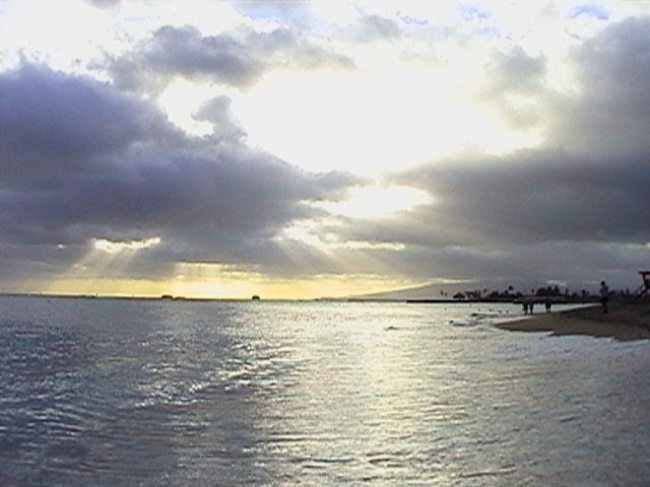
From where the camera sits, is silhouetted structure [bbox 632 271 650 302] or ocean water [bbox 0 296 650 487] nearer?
ocean water [bbox 0 296 650 487]

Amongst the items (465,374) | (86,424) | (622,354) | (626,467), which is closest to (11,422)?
(86,424)

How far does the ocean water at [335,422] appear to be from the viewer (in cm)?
1464

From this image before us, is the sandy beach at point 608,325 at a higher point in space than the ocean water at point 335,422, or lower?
higher

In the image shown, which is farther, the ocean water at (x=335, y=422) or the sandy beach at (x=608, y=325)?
the sandy beach at (x=608, y=325)

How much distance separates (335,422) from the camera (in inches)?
814

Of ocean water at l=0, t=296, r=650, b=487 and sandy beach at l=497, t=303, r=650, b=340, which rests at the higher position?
sandy beach at l=497, t=303, r=650, b=340

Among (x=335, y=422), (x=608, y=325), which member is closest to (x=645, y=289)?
(x=608, y=325)

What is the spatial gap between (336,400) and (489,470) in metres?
11.2

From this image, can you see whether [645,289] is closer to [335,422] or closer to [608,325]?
[608,325]

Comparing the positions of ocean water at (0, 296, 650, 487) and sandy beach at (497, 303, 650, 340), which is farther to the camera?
sandy beach at (497, 303, 650, 340)

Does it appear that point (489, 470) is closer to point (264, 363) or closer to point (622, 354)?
point (622, 354)

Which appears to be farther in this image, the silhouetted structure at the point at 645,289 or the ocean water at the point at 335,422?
the silhouetted structure at the point at 645,289

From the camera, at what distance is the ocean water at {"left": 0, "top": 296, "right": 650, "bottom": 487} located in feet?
48.0

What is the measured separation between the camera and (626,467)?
14062mm
